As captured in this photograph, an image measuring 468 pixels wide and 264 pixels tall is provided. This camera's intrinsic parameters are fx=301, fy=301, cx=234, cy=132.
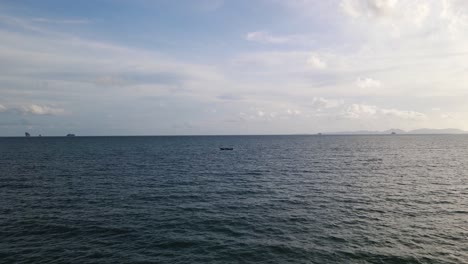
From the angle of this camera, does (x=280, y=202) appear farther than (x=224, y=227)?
Yes

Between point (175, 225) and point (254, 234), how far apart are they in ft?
27.9

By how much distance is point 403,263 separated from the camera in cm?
2314

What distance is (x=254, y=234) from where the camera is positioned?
28.8 metres

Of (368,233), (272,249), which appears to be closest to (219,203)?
(272,249)

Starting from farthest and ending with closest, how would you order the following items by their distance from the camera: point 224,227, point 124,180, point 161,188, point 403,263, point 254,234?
point 124,180 < point 161,188 < point 224,227 < point 254,234 < point 403,263

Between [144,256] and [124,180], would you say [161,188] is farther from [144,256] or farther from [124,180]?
[144,256]

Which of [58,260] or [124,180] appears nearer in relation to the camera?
[58,260]

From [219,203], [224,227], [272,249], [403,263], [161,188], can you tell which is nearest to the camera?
[403,263]

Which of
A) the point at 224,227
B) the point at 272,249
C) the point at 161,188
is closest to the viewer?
the point at 272,249

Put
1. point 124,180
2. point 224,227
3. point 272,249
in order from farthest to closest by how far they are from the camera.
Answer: point 124,180 < point 224,227 < point 272,249

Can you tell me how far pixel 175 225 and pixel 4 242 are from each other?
15056mm

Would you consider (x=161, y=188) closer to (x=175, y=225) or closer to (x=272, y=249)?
(x=175, y=225)

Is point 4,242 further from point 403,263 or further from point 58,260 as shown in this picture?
point 403,263

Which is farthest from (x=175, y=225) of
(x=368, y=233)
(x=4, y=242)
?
(x=368, y=233)
